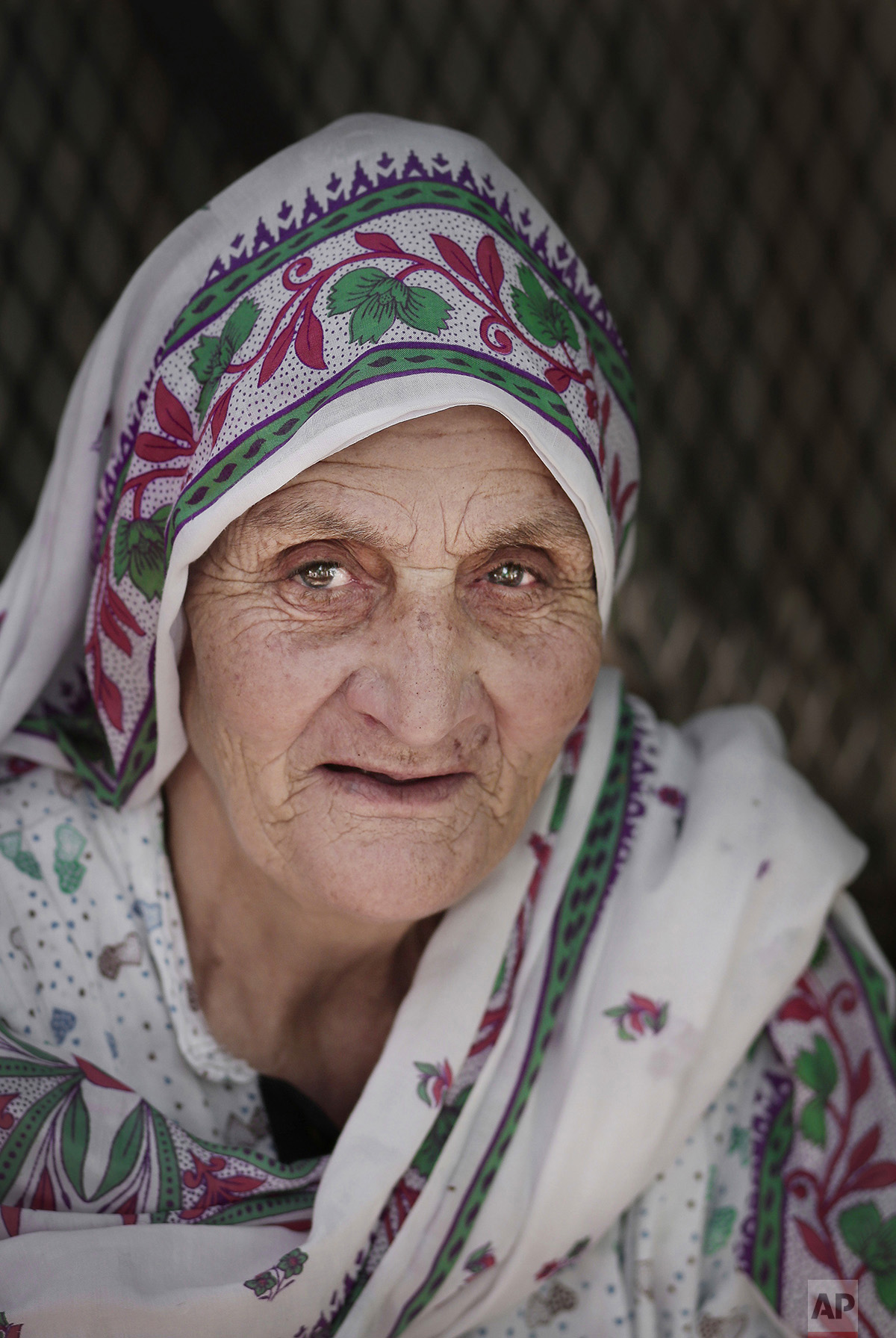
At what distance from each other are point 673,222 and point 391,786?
2.12m

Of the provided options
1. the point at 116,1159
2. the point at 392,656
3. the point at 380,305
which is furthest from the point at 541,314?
the point at 116,1159

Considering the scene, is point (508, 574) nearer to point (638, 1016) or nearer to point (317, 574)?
point (317, 574)

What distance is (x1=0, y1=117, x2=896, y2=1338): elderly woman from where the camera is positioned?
55.4 inches

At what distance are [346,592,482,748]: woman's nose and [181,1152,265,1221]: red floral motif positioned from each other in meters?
0.58

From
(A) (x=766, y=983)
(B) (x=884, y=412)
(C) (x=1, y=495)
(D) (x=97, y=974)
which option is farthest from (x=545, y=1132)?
(B) (x=884, y=412)

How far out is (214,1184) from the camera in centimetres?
150

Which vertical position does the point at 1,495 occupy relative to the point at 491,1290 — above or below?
above

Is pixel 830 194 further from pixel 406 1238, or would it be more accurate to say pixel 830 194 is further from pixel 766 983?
pixel 406 1238

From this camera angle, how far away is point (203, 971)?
1.75 metres

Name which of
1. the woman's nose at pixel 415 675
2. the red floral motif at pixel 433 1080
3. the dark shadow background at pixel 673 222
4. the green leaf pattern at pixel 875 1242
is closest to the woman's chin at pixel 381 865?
the woman's nose at pixel 415 675

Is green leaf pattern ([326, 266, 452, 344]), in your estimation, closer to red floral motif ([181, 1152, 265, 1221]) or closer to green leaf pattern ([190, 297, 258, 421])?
green leaf pattern ([190, 297, 258, 421])

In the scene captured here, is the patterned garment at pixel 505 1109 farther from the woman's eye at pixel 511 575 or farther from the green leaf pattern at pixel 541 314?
the green leaf pattern at pixel 541 314

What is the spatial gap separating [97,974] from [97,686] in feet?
1.25

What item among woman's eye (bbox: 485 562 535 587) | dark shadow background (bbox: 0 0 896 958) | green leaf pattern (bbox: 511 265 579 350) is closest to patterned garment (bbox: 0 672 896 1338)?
woman's eye (bbox: 485 562 535 587)
